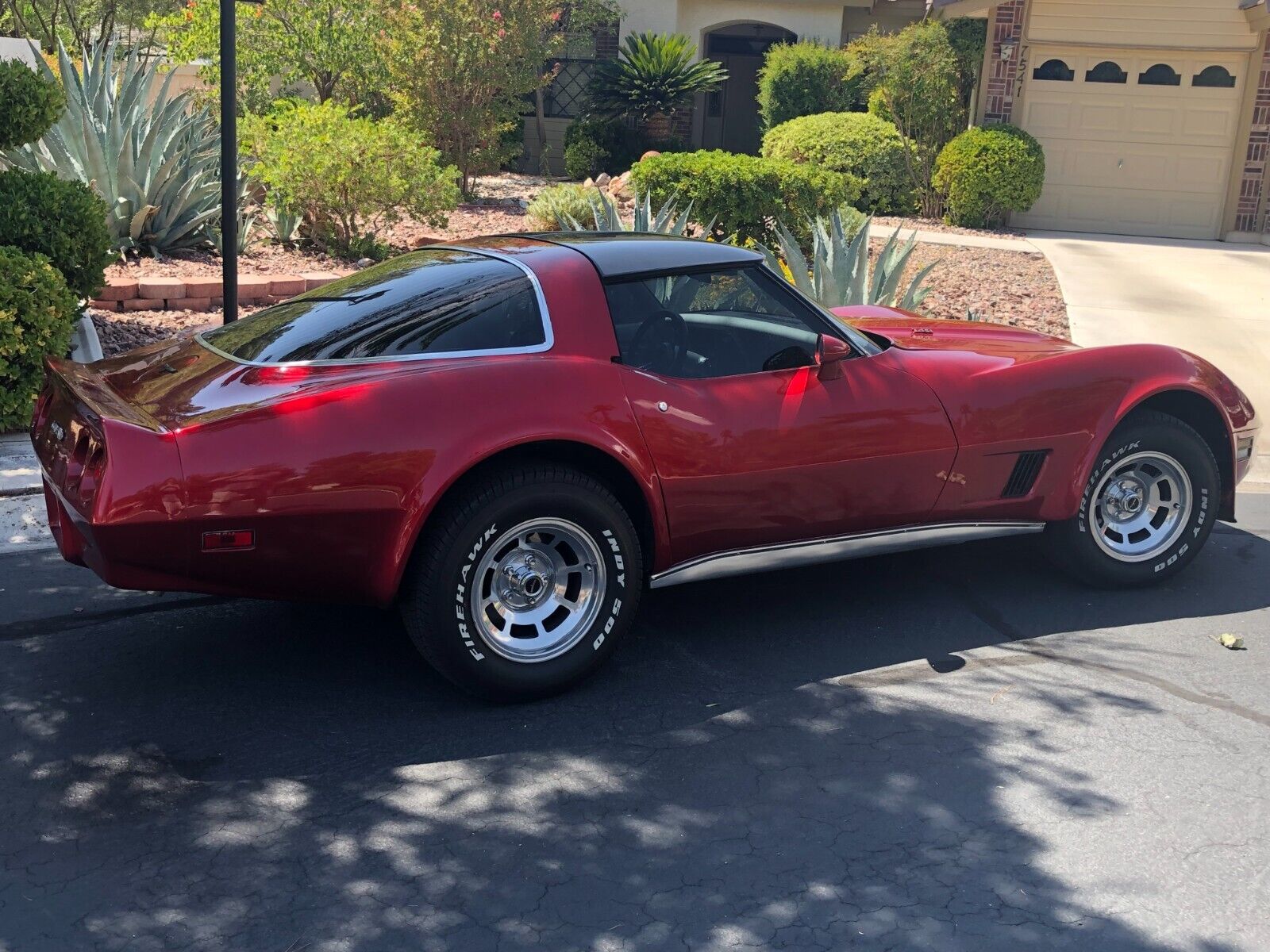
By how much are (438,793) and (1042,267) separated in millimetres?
11432

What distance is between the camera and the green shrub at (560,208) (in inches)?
508

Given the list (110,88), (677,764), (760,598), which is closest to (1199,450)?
(760,598)

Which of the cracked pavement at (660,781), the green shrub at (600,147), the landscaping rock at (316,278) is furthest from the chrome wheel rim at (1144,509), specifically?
the green shrub at (600,147)

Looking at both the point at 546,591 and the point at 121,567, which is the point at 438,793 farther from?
the point at 121,567

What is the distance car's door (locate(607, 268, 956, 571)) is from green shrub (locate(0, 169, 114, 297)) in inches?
166

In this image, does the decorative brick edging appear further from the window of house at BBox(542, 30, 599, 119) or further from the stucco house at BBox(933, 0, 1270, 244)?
the window of house at BBox(542, 30, 599, 119)

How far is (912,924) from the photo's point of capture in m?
3.27

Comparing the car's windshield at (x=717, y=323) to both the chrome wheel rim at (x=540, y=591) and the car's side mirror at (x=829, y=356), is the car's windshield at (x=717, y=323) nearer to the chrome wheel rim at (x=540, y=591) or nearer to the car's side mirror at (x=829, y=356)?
the car's side mirror at (x=829, y=356)

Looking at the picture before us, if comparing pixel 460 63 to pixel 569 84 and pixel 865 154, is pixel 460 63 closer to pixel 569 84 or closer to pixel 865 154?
pixel 865 154

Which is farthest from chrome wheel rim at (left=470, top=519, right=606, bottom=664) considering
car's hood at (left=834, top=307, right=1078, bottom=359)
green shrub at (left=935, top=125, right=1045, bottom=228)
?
green shrub at (left=935, top=125, right=1045, bottom=228)

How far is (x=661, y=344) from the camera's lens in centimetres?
473

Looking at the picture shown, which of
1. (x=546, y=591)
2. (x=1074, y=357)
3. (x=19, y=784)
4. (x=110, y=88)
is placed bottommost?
(x=19, y=784)

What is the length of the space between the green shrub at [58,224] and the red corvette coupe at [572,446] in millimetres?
2876

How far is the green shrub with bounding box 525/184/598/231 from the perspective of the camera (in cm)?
1291
